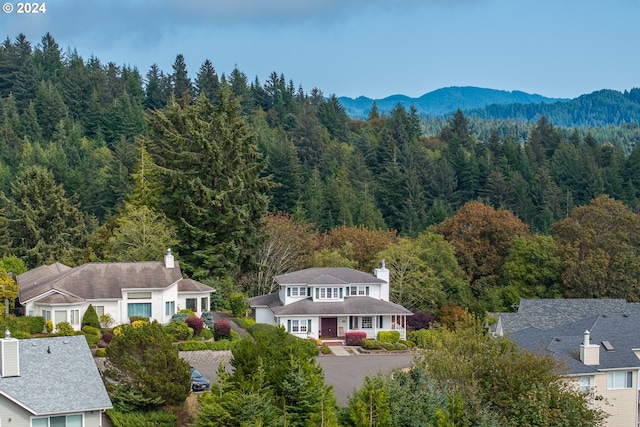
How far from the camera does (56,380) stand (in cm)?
3234

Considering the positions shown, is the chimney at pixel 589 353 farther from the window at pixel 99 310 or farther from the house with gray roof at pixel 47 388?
the window at pixel 99 310

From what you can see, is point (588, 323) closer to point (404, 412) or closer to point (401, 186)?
point (404, 412)

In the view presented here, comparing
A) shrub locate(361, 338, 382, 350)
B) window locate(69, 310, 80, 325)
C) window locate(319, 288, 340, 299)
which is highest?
window locate(319, 288, 340, 299)

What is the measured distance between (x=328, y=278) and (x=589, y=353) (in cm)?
1965

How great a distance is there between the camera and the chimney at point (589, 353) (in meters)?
40.6

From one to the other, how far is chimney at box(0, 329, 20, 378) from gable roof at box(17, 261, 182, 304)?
1659 centimetres

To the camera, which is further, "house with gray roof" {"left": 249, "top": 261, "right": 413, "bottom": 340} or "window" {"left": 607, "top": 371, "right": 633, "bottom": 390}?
"house with gray roof" {"left": 249, "top": 261, "right": 413, "bottom": 340}

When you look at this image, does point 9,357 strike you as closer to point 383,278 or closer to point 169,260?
point 169,260

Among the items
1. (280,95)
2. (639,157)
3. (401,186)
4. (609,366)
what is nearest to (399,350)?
(609,366)

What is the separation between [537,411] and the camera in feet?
105

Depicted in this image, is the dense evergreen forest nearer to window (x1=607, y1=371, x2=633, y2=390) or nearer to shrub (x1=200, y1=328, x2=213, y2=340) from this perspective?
shrub (x1=200, y1=328, x2=213, y2=340)

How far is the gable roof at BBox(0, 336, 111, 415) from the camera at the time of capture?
31078 millimetres

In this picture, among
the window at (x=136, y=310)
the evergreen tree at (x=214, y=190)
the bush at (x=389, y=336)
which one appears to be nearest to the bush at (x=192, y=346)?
the window at (x=136, y=310)

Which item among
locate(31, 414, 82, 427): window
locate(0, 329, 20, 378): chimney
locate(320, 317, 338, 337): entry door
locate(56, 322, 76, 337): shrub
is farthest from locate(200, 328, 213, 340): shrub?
locate(0, 329, 20, 378): chimney
